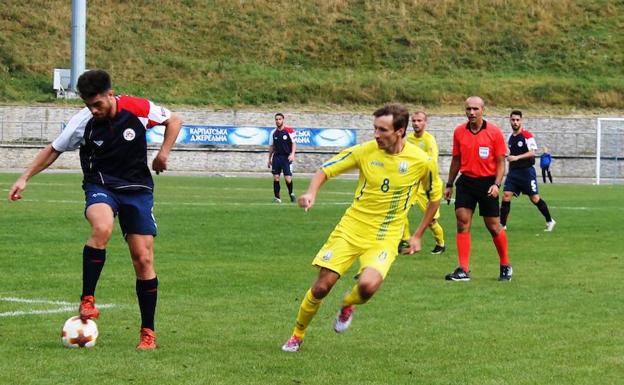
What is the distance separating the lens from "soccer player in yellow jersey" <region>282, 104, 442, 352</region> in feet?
29.4

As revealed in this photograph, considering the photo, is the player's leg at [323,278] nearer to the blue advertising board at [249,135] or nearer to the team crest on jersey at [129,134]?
the team crest on jersey at [129,134]

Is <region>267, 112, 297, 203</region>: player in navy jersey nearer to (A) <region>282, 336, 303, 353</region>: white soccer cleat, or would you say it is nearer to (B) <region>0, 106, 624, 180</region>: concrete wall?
(A) <region>282, 336, 303, 353</region>: white soccer cleat

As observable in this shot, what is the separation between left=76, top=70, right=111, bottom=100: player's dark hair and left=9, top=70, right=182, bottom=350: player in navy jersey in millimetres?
247

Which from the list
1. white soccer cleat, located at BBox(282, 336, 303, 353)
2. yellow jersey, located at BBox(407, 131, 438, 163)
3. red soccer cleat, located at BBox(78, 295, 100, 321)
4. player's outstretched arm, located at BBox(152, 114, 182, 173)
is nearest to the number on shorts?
white soccer cleat, located at BBox(282, 336, 303, 353)

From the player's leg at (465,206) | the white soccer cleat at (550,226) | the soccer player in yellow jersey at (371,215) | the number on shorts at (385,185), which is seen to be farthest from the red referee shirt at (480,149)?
the white soccer cleat at (550,226)

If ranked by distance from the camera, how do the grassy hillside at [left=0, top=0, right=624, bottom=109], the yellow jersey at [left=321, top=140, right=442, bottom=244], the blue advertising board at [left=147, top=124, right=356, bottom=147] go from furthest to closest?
the grassy hillside at [left=0, top=0, right=624, bottom=109] < the blue advertising board at [left=147, top=124, right=356, bottom=147] < the yellow jersey at [left=321, top=140, right=442, bottom=244]

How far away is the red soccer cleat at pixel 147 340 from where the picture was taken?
886cm

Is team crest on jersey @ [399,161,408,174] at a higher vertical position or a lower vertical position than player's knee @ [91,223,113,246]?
higher

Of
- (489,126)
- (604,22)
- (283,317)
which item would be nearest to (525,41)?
(604,22)

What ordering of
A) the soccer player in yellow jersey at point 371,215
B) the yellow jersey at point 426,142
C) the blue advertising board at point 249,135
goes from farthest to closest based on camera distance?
1. the blue advertising board at point 249,135
2. the yellow jersey at point 426,142
3. the soccer player in yellow jersey at point 371,215

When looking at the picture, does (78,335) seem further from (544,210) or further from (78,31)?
(78,31)

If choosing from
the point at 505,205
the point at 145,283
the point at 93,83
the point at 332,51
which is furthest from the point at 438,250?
the point at 332,51

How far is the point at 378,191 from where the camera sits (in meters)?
9.25

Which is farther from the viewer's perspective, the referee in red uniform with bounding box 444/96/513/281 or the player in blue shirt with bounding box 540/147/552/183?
the player in blue shirt with bounding box 540/147/552/183
